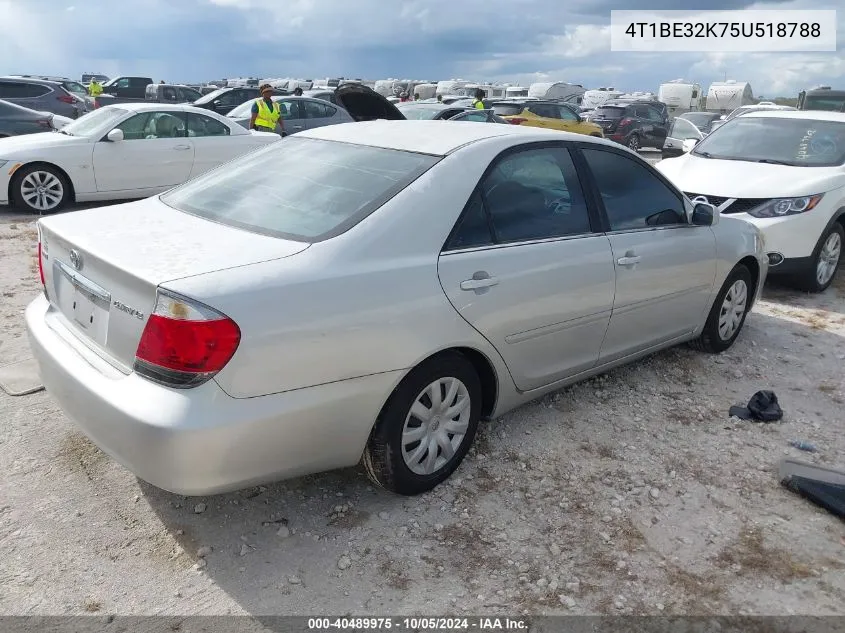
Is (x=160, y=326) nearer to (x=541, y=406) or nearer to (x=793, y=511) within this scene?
(x=541, y=406)

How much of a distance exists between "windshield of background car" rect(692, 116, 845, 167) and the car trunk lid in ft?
20.6

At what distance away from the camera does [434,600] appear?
8.76ft

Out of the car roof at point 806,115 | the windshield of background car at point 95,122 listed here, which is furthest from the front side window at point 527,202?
the windshield of background car at point 95,122

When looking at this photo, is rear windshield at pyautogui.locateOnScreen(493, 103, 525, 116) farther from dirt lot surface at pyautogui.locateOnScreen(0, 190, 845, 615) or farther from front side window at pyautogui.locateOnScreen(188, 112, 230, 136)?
dirt lot surface at pyautogui.locateOnScreen(0, 190, 845, 615)

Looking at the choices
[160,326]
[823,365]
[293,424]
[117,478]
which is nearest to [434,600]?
[293,424]

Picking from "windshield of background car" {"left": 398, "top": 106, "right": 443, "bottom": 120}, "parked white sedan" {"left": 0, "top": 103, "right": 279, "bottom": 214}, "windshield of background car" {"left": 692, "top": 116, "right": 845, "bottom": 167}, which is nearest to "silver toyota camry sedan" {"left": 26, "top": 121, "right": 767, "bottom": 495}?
"windshield of background car" {"left": 692, "top": 116, "right": 845, "bottom": 167}

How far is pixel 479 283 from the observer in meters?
3.19

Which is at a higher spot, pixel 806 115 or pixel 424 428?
pixel 806 115

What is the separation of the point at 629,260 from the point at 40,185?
7.92 meters

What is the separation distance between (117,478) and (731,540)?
270 centimetres

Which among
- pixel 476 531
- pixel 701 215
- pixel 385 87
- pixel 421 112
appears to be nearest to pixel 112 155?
pixel 421 112

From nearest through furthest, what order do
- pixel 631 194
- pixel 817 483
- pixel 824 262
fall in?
1. pixel 817 483
2. pixel 631 194
3. pixel 824 262

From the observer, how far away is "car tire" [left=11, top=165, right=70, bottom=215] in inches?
355

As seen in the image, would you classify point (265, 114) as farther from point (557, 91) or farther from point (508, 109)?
point (557, 91)
